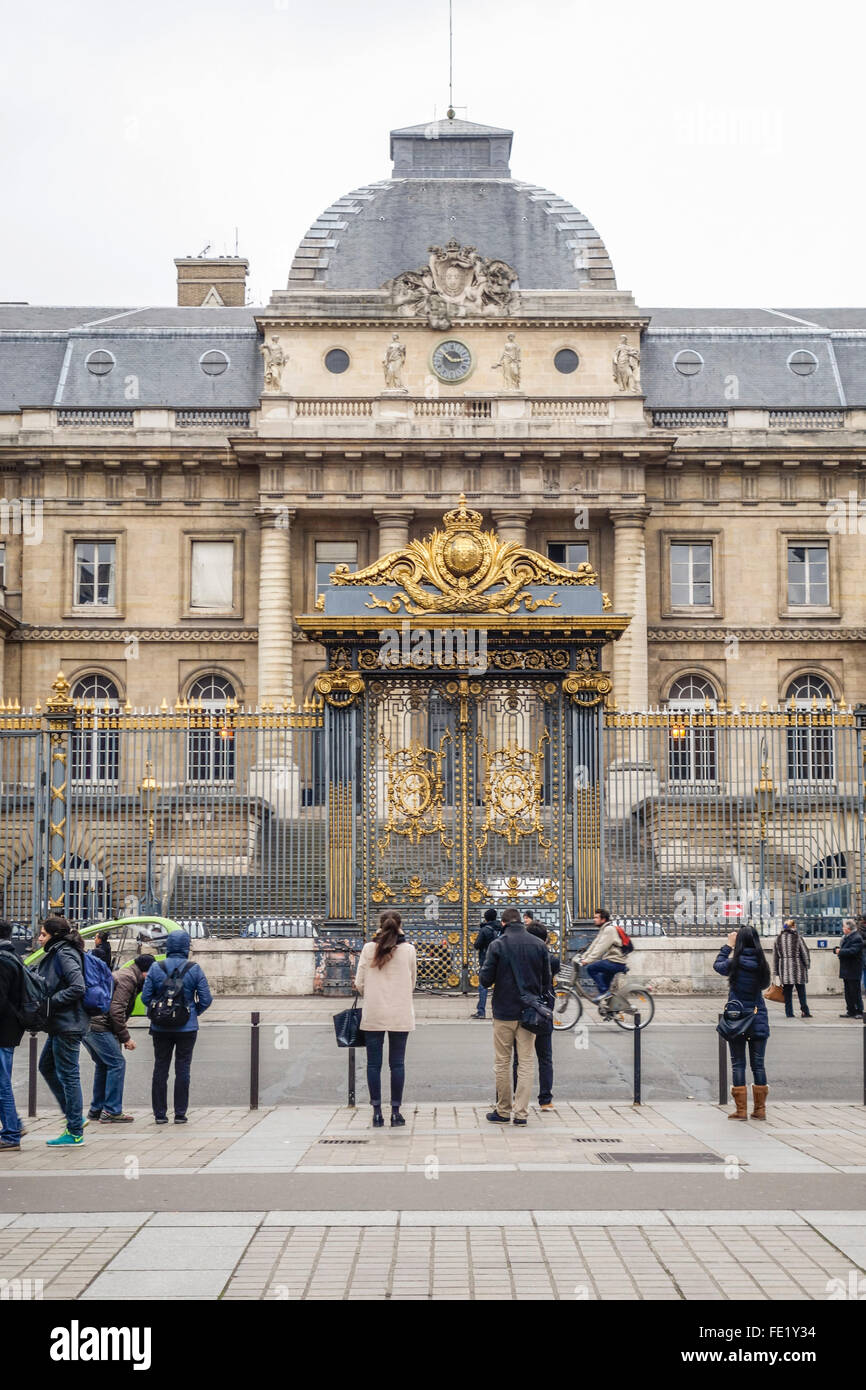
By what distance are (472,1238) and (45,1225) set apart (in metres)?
2.39

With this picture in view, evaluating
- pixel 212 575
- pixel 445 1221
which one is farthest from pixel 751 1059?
pixel 212 575

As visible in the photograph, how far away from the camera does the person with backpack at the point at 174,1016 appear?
12.4 metres

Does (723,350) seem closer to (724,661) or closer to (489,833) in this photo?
(724,661)

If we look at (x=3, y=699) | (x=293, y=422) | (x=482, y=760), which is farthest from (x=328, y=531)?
(x=482, y=760)

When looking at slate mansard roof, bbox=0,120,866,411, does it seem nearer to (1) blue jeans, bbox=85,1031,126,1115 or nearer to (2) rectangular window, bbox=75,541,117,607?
(2) rectangular window, bbox=75,541,117,607

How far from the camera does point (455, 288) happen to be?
4278cm

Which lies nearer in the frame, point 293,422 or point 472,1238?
point 472,1238

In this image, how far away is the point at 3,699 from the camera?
4175 centimetres

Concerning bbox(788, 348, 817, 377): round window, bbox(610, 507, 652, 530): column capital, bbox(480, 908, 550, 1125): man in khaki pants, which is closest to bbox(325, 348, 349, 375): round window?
bbox(610, 507, 652, 530): column capital

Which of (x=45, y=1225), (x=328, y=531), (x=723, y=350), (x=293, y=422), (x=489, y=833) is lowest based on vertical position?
(x=45, y=1225)

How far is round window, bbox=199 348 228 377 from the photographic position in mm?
46656

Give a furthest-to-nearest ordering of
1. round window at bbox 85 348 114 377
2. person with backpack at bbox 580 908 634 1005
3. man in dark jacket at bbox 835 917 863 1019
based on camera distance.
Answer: round window at bbox 85 348 114 377, man in dark jacket at bbox 835 917 863 1019, person with backpack at bbox 580 908 634 1005

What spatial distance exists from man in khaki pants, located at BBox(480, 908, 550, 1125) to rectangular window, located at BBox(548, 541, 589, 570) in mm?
31051

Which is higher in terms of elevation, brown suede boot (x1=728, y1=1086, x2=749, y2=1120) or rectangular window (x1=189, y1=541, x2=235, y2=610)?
rectangular window (x1=189, y1=541, x2=235, y2=610)
